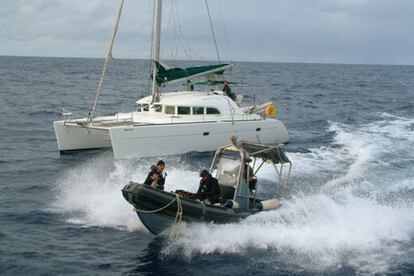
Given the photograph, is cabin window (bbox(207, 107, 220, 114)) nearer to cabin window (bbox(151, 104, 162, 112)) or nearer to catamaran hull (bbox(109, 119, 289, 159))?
catamaran hull (bbox(109, 119, 289, 159))

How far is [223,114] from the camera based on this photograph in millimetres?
25016

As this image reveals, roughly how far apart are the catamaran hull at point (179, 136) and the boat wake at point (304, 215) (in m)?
0.64

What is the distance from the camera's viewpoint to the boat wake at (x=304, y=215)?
12867 mm

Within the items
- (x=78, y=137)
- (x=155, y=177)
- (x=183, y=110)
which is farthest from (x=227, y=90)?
(x=155, y=177)

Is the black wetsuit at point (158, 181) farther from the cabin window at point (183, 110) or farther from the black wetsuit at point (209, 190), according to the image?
the cabin window at point (183, 110)

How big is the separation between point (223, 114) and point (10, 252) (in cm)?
1411

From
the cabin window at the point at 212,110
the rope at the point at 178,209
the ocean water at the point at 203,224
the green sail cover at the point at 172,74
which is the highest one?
the green sail cover at the point at 172,74

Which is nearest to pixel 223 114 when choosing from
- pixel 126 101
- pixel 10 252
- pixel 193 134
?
pixel 193 134

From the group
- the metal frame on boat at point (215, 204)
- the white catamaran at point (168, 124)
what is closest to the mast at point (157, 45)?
the white catamaran at point (168, 124)

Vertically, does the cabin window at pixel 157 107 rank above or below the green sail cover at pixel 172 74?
below

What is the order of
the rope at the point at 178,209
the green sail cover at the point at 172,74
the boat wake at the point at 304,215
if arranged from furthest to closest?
the green sail cover at the point at 172,74 → the boat wake at the point at 304,215 → the rope at the point at 178,209

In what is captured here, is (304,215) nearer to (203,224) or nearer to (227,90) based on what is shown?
(203,224)

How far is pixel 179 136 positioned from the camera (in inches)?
917

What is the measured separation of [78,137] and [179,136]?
179 inches
